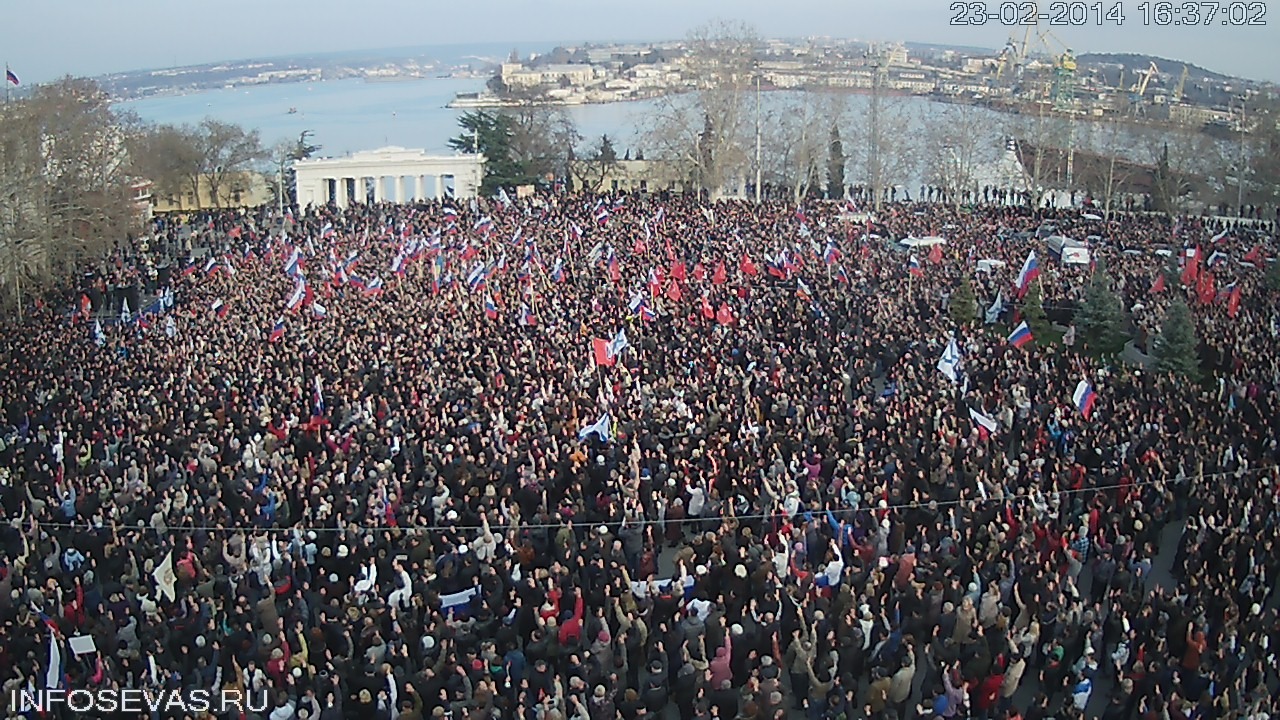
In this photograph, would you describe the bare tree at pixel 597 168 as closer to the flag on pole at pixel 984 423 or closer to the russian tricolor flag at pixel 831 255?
the russian tricolor flag at pixel 831 255

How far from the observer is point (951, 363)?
15.3 metres

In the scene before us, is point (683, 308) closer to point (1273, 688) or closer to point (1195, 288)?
point (1195, 288)

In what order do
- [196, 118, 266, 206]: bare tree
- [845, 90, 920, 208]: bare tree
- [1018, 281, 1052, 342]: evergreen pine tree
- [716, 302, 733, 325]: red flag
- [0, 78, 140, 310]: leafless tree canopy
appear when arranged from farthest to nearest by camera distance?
[196, 118, 266, 206]: bare tree < [845, 90, 920, 208]: bare tree < [0, 78, 140, 310]: leafless tree canopy < [1018, 281, 1052, 342]: evergreen pine tree < [716, 302, 733, 325]: red flag

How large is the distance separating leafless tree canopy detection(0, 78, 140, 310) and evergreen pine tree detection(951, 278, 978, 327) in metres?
Result: 20.9

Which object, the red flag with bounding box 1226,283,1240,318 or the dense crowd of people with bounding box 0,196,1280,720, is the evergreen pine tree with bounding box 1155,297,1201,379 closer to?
the dense crowd of people with bounding box 0,196,1280,720

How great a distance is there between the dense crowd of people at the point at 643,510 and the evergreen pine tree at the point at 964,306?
28 centimetres

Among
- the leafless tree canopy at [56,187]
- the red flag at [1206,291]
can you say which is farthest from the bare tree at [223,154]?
the red flag at [1206,291]

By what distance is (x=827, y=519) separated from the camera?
37.0 ft

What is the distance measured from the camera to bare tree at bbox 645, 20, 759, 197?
46.4 meters

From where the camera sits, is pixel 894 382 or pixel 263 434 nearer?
pixel 263 434

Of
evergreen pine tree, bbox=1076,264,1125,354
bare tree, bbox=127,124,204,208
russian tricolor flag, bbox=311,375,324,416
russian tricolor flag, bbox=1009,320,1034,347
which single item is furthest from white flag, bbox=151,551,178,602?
bare tree, bbox=127,124,204,208

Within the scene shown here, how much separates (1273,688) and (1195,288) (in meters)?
14.1

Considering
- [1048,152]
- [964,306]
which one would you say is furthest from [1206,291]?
[1048,152]

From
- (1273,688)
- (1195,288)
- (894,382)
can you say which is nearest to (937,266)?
(1195,288)
